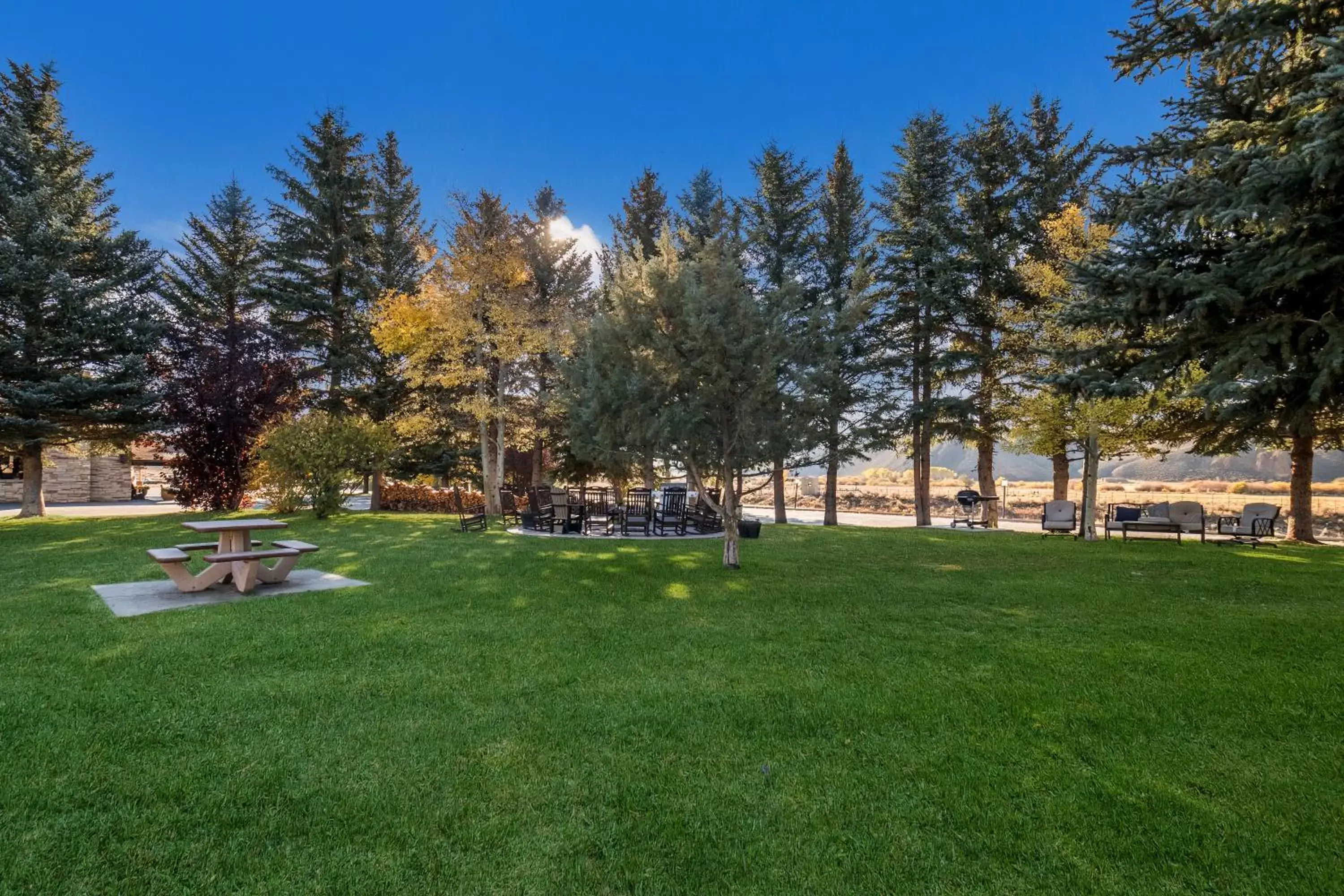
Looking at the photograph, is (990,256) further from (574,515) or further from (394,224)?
(394,224)

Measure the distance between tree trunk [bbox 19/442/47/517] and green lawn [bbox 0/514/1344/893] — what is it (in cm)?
1428

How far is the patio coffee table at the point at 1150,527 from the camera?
13984mm

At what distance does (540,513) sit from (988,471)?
1381 centimetres

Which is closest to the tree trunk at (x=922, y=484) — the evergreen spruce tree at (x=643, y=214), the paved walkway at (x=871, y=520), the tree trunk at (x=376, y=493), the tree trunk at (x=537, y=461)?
the paved walkway at (x=871, y=520)

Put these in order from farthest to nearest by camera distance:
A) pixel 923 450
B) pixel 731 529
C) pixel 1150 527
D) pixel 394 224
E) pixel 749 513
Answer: pixel 749 513, pixel 394 224, pixel 923 450, pixel 1150 527, pixel 731 529

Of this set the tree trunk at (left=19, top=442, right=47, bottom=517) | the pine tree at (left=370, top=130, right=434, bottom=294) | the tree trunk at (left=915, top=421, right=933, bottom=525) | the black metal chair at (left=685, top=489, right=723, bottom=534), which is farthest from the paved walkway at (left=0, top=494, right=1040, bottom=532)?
the pine tree at (left=370, top=130, right=434, bottom=294)

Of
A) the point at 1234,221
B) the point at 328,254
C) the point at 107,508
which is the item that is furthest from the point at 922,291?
the point at 107,508

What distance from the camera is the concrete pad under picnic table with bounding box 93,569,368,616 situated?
20.7 ft

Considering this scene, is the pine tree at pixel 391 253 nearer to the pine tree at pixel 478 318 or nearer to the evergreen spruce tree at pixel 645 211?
the pine tree at pixel 478 318

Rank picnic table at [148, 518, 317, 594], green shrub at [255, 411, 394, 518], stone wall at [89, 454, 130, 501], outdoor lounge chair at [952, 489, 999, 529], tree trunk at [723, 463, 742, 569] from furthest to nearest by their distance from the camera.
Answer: stone wall at [89, 454, 130, 501], outdoor lounge chair at [952, 489, 999, 529], green shrub at [255, 411, 394, 518], tree trunk at [723, 463, 742, 569], picnic table at [148, 518, 317, 594]

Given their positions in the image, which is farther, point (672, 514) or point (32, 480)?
point (32, 480)

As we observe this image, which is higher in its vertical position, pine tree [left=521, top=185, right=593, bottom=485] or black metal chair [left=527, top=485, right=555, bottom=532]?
pine tree [left=521, top=185, right=593, bottom=485]

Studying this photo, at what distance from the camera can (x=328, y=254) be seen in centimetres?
2134

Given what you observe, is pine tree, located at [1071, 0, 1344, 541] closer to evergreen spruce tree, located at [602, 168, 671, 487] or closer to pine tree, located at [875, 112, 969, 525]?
pine tree, located at [875, 112, 969, 525]
